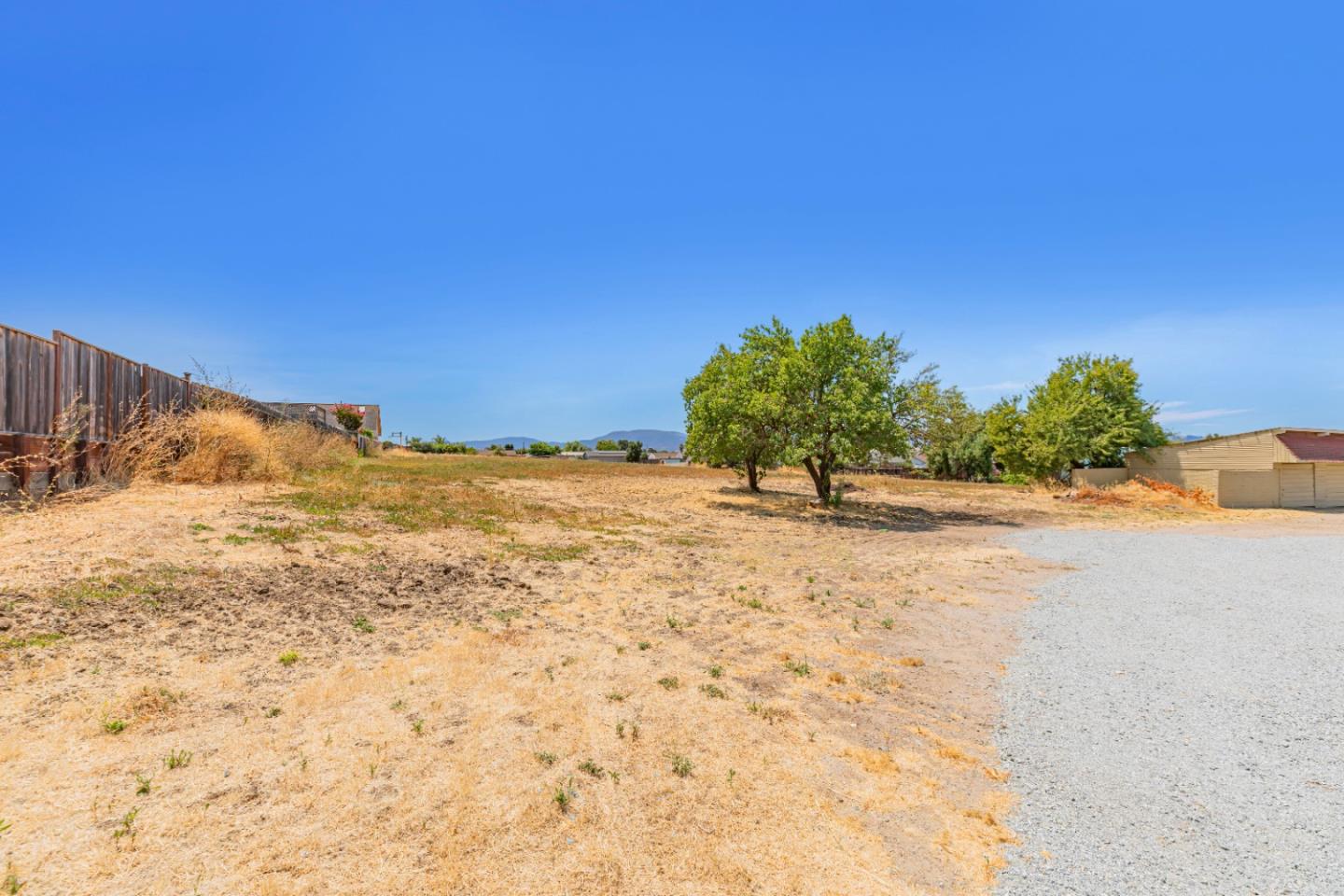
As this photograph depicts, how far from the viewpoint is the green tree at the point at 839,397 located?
53.5ft

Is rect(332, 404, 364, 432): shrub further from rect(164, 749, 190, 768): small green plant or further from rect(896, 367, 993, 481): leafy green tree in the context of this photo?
rect(164, 749, 190, 768): small green plant

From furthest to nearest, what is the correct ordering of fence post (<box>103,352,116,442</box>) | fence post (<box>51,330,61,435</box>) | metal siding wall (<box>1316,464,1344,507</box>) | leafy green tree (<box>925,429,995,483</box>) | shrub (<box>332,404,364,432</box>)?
shrub (<box>332,404,364,432</box>), leafy green tree (<box>925,429,995,483</box>), metal siding wall (<box>1316,464,1344,507</box>), fence post (<box>103,352,116,442</box>), fence post (<box>51,330,61,435</box>)

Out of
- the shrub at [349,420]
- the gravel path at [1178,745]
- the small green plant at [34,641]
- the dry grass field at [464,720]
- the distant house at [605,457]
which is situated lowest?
the gravel path at [1178,745]

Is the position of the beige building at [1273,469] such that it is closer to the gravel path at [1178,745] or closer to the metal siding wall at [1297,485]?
the metal siding wall at [1297,485]

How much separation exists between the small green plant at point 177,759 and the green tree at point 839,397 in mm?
14821

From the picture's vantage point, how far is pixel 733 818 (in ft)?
10.1

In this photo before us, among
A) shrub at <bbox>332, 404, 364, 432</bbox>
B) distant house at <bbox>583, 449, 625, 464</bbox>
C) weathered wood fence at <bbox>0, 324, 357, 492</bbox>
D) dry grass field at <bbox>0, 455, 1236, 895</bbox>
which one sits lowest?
dry grass field at <bbox>0, 455, 1236, 895</bbox>

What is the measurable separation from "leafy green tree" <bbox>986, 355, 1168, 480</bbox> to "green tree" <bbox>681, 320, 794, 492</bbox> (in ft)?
49.3

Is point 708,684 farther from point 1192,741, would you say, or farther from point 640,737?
point 1192,741

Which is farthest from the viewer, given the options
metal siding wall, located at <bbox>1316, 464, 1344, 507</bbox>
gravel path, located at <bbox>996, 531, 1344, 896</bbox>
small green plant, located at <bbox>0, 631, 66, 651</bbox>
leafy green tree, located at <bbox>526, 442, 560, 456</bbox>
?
leafy green tree, located at <bbox>526, 442, 560, 456</bbox>

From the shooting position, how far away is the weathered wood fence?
320 inches

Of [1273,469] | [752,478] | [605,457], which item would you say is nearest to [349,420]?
[605,457]

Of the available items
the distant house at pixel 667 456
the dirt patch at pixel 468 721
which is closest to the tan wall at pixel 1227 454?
the dirt patch at pixel 468 721

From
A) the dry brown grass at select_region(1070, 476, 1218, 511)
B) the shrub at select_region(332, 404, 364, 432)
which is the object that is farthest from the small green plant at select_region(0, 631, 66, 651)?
the shrub at select_region(332, 404, 364, 432)
